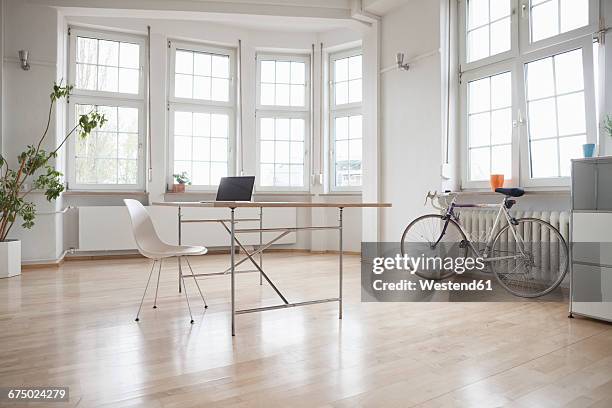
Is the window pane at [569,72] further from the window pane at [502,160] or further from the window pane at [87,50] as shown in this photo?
the window pane at [87,50]

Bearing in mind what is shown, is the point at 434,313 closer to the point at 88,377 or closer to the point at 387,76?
the point at 88,377

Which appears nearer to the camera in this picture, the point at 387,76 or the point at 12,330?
the point at 12,330

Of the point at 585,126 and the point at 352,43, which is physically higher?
the point at 352,43

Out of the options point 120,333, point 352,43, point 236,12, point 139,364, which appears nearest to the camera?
point 139,364

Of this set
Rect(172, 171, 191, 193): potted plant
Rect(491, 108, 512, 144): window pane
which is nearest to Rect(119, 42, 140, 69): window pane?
Rect(172, 171, 191, 193): potted plant

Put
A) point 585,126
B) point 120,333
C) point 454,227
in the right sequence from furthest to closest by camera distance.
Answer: point 454,227, point 585,126, point 120,333

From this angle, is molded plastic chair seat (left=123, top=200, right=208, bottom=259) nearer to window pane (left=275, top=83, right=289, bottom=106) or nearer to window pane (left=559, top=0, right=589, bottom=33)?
window pane (left=559, top=0, right=589, bottom=33)

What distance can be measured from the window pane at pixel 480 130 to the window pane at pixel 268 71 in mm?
3428

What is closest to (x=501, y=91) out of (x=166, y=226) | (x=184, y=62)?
(x=184, y=62)

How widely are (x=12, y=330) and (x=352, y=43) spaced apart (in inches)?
224

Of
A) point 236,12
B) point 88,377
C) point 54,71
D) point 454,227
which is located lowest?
point 88,377

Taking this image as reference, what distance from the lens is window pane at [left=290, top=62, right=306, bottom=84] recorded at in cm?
729

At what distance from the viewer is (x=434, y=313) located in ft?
10.9

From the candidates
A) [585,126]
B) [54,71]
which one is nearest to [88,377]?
[585,126]
